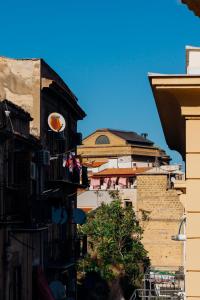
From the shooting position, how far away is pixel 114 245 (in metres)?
46.5

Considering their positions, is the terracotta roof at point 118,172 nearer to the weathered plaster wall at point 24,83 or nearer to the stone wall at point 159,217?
the stone wall at point 159,217

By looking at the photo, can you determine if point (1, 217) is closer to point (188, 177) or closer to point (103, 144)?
point (188, 177)

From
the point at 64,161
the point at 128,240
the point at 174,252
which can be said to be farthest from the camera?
the point at 174,252

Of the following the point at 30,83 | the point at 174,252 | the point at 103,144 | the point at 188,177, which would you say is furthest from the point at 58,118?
the point at 103,144

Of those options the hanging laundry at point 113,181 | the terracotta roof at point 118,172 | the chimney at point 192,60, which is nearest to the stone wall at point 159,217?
the hanging laundry at point 113,181

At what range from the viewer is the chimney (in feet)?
26.6

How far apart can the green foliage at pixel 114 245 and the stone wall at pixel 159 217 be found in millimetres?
5957

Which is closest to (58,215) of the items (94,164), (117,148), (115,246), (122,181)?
(115,246)

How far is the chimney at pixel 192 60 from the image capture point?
8.10 m

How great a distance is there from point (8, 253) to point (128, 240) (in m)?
25.9

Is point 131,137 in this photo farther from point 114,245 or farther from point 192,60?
point 192,60

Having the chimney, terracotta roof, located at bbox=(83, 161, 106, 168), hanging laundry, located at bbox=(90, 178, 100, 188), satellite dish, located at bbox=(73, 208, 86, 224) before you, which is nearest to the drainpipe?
satellite dish, located at bbox=(73, 208, 86, 224)

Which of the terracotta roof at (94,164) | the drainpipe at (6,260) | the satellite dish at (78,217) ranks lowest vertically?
the drainpipe at (6,260)

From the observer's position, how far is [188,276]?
7648 mm
